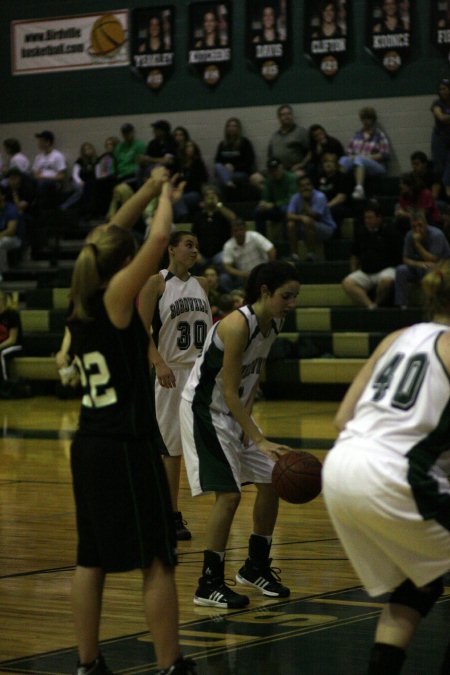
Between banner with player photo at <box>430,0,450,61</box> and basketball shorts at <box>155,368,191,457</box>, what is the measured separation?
34.2 feet

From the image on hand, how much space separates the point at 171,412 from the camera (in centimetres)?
712

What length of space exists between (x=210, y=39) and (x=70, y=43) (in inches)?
105

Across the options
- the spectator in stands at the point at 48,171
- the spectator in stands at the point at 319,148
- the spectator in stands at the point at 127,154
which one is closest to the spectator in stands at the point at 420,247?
the spectator in stands at the point at 319,148

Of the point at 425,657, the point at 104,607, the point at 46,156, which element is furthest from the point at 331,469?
the point at 46,156

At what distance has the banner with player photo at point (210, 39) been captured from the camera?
59.0 ft

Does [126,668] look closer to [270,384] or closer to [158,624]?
[158,624]

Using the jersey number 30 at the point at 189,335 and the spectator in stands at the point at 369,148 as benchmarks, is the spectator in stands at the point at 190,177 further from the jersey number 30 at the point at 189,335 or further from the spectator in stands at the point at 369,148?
the jersey number 30 at the point at 189,335

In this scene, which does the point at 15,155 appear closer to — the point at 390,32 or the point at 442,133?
the point at 390,32

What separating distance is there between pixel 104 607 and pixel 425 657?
5.00ft

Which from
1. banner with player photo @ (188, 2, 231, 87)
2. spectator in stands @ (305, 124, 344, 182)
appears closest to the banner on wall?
banner with player photo @ (188, 2, 231, 87)

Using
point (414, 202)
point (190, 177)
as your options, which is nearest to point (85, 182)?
point (190, 177)

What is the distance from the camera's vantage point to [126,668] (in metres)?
4.27

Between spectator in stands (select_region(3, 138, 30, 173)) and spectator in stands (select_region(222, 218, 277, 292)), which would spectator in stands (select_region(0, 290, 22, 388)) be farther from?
spectator in stands (select_region(3, 138, 30, 173))

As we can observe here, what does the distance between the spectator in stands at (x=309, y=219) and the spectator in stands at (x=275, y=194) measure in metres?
0.47
